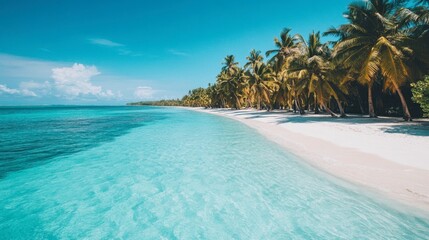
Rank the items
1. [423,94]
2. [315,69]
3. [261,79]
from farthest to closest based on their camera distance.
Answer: [261,79]
[315,69]
[423,94]

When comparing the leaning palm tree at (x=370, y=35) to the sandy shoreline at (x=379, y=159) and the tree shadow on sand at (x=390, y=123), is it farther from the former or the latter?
the sandy shoreline at (x=379, y=159)

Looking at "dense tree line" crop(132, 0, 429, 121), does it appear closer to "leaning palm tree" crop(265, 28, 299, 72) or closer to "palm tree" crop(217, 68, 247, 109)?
"leaning palm tree" crop(265, 28, 299, 72)

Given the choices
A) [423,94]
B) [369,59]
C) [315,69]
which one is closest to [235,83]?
[315,69]

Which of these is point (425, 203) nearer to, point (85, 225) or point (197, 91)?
point (85, 225)

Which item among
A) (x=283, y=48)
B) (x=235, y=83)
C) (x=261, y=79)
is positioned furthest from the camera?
(x=235, y=83)

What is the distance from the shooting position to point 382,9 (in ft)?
57.4

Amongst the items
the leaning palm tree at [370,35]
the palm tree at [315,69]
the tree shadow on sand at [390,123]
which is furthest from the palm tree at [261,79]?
the leaning palm tree at [370,35]

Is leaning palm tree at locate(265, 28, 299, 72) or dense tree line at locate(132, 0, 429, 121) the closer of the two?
dense tree line at locate(132, 0, 429, 121)

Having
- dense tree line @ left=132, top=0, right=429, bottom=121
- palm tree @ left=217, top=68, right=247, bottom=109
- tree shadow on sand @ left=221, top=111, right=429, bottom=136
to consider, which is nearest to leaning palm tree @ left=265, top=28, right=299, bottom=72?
dense tree line @ left=132, top=0, right=429, bottom=121

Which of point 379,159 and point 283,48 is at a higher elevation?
point 283,48

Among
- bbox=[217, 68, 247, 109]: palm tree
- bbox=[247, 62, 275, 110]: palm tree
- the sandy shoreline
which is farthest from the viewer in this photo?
bbox=[217, 68, 247, 109]: palm tree

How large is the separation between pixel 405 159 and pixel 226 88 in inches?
1964

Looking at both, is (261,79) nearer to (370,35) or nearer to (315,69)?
(315,69)

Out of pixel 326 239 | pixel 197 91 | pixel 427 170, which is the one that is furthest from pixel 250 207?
pixel 197 91
